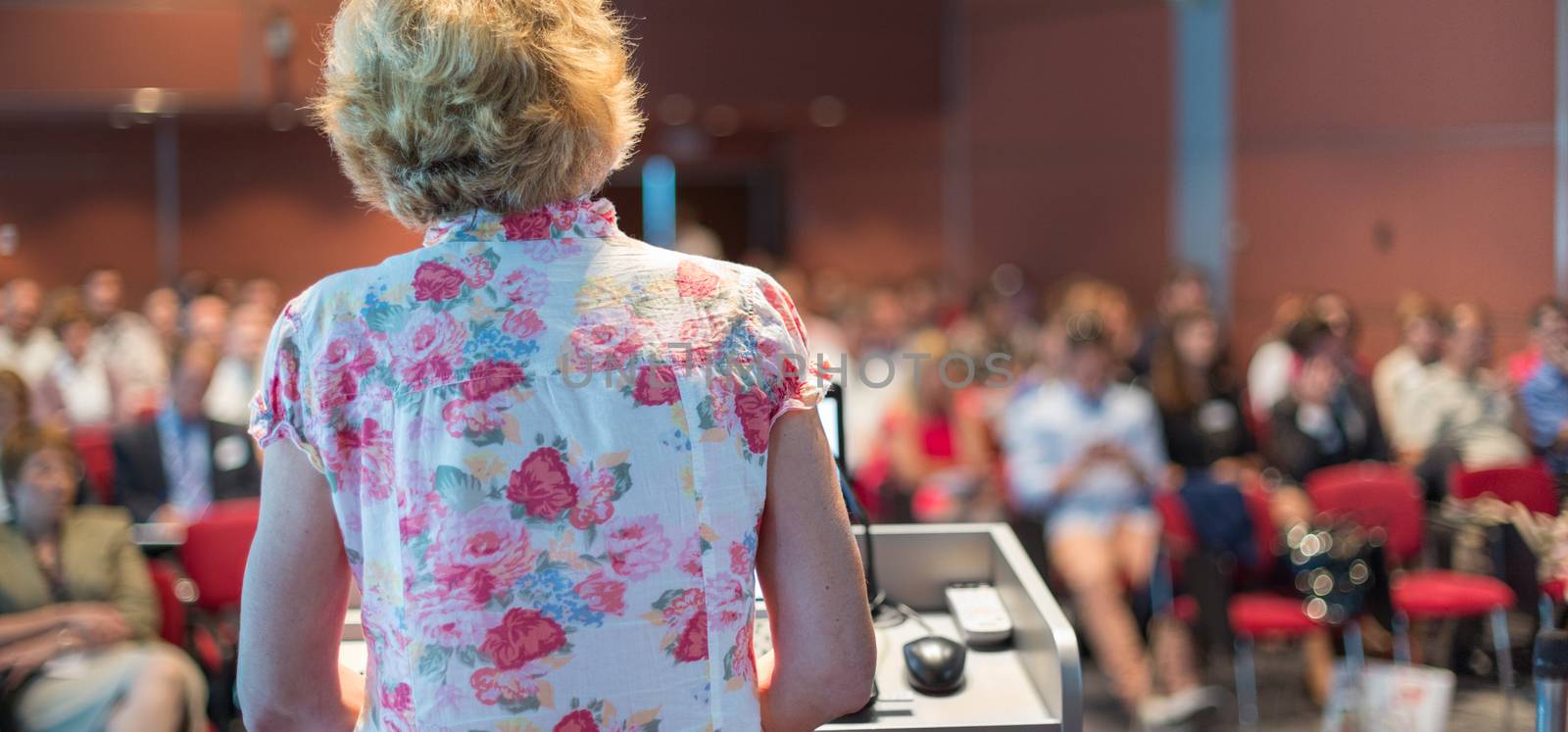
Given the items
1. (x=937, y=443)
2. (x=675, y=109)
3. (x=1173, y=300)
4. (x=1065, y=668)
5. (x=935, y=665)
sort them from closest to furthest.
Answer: (x=1065, y=668) → (x=935, y=665) → (x=937, y=443) → (x=1173, y=300) → (x=675, y=109)

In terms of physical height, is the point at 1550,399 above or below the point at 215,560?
above

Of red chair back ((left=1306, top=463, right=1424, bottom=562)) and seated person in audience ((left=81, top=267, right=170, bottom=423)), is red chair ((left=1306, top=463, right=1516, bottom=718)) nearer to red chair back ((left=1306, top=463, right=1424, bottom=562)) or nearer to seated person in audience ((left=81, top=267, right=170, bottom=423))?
red chair back ((left=1306, top=463, right=1424, bottom=562))

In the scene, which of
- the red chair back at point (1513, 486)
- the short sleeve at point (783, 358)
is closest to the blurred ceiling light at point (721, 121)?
the red chair back at point (1513, 486)

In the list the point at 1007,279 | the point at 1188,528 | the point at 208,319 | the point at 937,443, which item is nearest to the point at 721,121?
the point at 1007,279

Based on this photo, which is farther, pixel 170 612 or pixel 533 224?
pixel 170 612

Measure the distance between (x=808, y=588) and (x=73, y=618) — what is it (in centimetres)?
285

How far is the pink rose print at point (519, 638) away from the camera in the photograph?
3.45 feet

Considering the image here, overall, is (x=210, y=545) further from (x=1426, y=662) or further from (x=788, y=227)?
(x=788, y=227)

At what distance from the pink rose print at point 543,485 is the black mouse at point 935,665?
1006mm

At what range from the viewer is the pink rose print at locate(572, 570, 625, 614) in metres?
1.06

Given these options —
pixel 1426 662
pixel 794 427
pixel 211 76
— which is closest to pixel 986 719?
pixel 794 427

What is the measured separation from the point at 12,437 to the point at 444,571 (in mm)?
3096

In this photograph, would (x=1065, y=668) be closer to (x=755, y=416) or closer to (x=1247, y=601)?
(x=755, y=416)

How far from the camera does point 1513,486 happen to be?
398 centimetres
